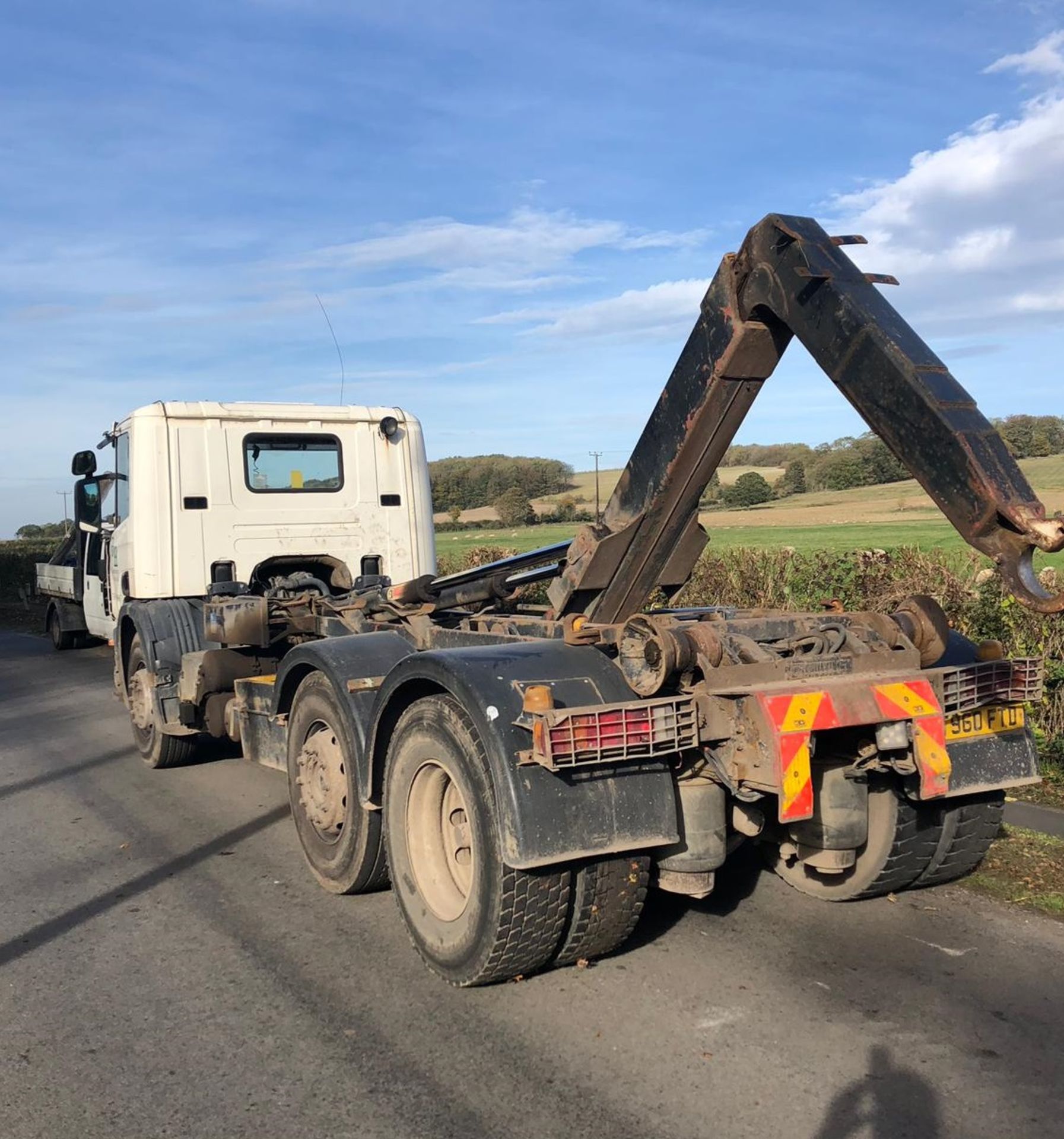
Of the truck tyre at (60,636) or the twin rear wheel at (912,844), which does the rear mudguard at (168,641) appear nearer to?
the twin rear wheel at (912,844)

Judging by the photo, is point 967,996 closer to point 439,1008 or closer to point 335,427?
Answer: point 439,1008

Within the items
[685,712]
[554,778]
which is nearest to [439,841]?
[554,778]

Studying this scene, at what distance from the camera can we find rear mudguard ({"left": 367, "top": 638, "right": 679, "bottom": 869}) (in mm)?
3748

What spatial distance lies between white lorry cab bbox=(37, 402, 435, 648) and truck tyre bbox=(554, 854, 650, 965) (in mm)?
5240

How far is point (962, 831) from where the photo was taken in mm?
4812

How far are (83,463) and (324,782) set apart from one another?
5631 mm

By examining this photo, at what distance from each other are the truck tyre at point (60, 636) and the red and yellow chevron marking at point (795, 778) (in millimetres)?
16197

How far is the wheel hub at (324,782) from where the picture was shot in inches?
209

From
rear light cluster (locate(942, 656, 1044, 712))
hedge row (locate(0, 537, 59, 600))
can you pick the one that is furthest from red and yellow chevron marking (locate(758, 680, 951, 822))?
hedge row (locate(0, 537, 59, 600))

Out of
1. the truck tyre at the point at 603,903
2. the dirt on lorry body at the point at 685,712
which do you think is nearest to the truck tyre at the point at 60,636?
the dirt on lorry body at the point at 685,712

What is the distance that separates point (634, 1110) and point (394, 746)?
6.23 ft

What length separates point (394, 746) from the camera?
4.68m

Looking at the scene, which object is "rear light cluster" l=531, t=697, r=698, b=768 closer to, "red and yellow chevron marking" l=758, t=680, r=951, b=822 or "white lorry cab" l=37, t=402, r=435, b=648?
"red and yellow chevron marking" l=758, t=680, r=951, b=822

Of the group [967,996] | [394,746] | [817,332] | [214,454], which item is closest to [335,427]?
[214,454]
